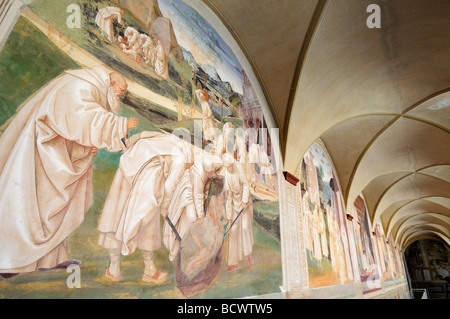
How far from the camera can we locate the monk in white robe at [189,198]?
10.5 ft

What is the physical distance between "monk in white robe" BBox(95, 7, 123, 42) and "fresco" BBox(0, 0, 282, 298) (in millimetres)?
12

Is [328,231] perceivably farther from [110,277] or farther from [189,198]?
[110,277]

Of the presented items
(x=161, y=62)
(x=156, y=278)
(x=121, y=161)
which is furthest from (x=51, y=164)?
(x=161, y=62)

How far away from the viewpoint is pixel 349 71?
22.8 ft

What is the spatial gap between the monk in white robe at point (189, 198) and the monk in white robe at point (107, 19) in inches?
65.8

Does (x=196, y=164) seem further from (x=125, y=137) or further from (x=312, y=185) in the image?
(x=312, y=185)

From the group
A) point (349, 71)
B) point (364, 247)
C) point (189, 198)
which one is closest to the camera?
point (189, 198)

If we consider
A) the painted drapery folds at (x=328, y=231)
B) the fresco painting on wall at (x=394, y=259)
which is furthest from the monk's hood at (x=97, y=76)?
the fresco painting on wall at (x=394, y=259)

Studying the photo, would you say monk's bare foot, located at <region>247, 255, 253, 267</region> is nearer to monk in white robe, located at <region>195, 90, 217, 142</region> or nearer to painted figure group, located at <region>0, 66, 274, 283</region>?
painted figure group, located at <region>0, 66, 274, 283</region>

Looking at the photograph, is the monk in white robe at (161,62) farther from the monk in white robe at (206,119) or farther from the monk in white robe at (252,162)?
the monk in white robe at (252,162)

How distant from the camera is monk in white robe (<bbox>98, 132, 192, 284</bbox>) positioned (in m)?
2.59

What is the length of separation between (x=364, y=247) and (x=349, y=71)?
8580mm

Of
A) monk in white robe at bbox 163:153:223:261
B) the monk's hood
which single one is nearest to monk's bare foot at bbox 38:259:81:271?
monk in white robe at bbox 163:153:223:261

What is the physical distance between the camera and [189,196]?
3.58m
